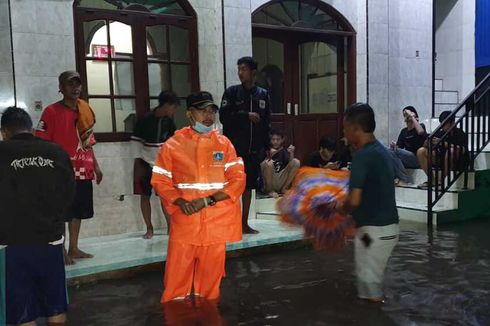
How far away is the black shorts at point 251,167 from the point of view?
5.93 m

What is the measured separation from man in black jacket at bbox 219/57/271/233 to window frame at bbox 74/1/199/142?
4.16 ft

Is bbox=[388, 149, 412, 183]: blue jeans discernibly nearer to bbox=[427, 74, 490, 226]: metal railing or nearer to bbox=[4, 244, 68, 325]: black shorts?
bbox=[427, 74, 490, 226]: metal railing

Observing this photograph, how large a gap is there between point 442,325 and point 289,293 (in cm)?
127

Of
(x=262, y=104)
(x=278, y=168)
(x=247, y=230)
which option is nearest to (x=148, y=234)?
(x=247, y=230)

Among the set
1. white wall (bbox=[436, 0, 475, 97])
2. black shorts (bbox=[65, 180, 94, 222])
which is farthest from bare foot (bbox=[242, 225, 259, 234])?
white wall (bbox=[436, 0, 475, 97])

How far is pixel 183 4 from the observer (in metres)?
6.86

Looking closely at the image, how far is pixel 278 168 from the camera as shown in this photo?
24.7ft

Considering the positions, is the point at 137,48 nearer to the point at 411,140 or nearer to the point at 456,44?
the point at 411,140

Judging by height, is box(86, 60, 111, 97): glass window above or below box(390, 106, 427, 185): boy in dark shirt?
above

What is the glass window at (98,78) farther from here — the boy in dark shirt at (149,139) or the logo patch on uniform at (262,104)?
the logo patch on uniform at (262,104)

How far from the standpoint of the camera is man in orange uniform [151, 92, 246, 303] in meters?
3.68

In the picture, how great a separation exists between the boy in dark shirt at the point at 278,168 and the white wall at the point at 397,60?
2198mm

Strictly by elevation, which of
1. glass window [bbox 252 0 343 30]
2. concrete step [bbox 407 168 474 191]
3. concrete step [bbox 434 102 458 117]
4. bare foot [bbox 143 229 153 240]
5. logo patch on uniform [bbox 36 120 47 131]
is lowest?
bare foot [bbox 143 229 153 240]

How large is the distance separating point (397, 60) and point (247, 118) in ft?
14.5
